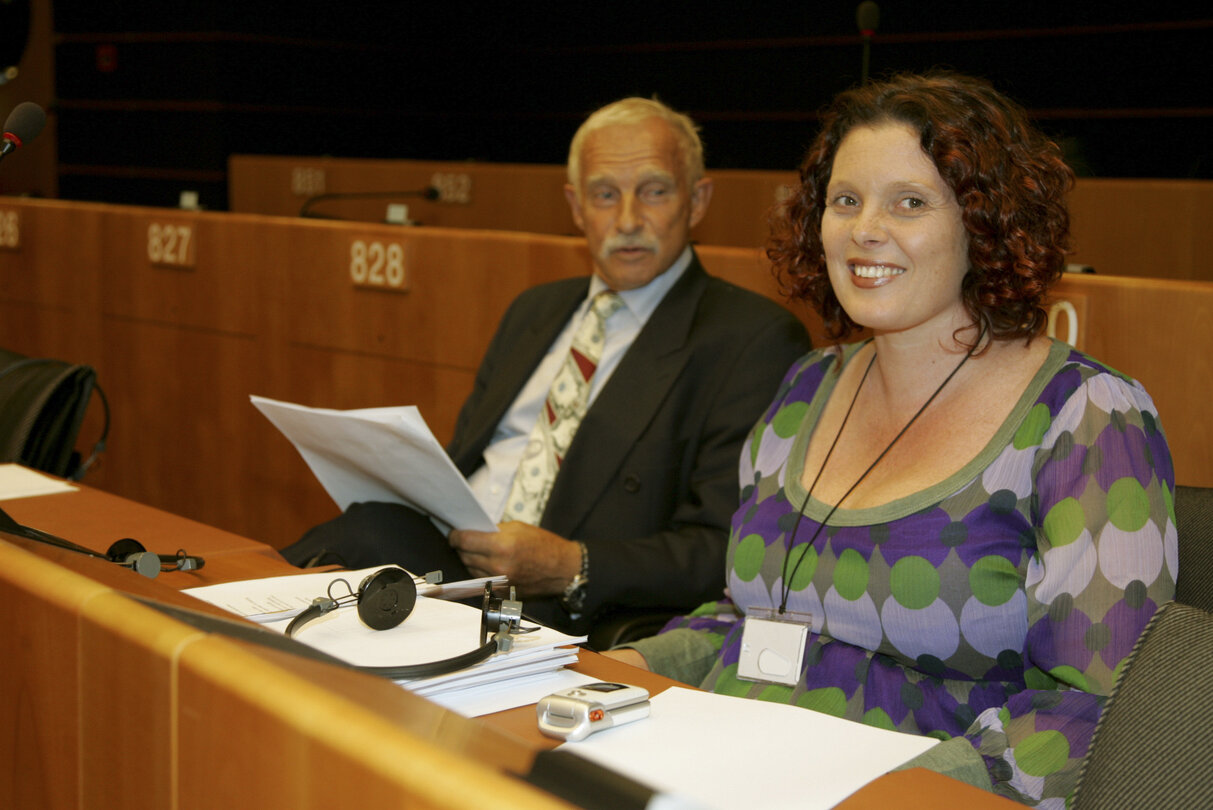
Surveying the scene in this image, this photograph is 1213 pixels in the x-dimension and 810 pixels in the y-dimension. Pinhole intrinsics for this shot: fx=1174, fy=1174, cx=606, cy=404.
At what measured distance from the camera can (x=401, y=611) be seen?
1.26 m

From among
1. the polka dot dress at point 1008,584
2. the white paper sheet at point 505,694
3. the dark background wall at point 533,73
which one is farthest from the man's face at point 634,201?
the dark background wall at point 533,73

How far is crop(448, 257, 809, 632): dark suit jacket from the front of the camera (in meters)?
2.10

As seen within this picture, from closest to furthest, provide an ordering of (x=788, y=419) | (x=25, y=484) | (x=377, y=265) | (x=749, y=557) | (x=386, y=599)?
1. (x=386, y=599)
2. (x=749, y=557)
3. (x=788, y=419)
4. (x=25, y=484)
5. (x=377, y=265)

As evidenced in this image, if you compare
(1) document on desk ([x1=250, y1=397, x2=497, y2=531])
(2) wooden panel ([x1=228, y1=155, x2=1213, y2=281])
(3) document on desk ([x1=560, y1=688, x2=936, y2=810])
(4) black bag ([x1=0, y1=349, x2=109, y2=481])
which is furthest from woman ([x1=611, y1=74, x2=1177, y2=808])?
(2) wooden panel ([x1=228, y1=155, x2=1213, y2=281])

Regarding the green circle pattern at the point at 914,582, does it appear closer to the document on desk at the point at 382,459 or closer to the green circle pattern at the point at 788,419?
the green circle pattern at the point at 788,419

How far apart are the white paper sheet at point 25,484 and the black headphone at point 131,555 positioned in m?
0.48

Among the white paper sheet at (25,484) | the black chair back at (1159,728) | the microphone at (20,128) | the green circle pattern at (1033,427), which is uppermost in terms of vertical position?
the microphone at (20,128)

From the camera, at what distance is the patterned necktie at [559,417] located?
2.32 meters

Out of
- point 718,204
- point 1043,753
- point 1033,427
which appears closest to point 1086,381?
point 1033,427

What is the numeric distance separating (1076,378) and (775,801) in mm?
758

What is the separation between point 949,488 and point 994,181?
1.33ft

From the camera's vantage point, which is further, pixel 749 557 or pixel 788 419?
pixel 788 419

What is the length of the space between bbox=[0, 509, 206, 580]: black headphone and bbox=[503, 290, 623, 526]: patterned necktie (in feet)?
2.64

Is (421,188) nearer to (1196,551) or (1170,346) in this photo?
(1170,346)
